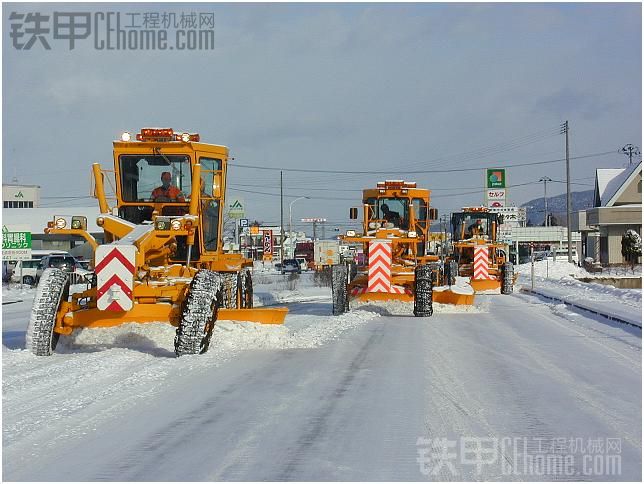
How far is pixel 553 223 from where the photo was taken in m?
137

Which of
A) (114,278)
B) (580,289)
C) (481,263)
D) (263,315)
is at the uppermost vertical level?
(114,278)

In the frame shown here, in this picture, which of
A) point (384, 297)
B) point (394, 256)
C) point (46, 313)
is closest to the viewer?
point (46, 313)

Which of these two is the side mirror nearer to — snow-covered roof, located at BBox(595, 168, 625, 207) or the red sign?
the red sign

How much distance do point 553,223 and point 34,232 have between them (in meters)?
91.2

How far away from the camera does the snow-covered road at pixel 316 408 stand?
5398mm

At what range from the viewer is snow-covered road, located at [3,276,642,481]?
5.40 metres

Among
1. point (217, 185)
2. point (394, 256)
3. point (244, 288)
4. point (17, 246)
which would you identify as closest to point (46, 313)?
point (217, 185)

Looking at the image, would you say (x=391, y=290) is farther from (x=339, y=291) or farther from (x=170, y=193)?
(x=170, y=193)

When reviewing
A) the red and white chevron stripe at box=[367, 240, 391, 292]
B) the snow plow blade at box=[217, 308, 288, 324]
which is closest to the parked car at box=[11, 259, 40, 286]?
the red and white chevron stripe at box=[367, 240, 391, 292]

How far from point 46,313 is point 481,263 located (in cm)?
2009

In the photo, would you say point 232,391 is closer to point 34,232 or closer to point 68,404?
point 68,404

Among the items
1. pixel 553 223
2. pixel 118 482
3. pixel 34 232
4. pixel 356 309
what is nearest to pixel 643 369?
pixel 118 482

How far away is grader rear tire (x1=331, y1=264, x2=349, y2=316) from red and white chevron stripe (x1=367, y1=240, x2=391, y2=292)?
0.61 metres

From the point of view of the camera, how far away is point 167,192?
12.9 m
